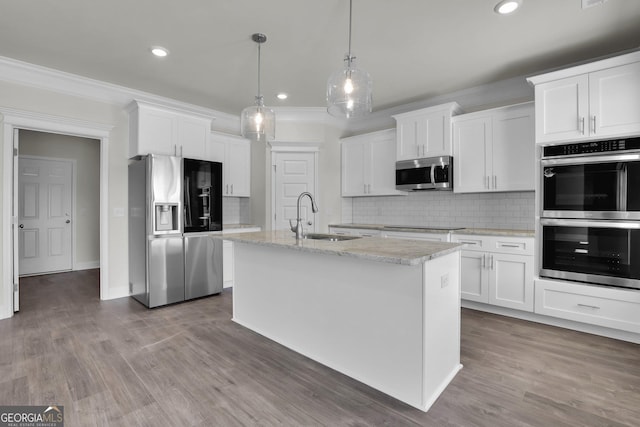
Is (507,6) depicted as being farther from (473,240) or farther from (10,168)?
(10,168)

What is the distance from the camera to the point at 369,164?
197 inches

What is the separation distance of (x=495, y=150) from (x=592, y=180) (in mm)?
1040

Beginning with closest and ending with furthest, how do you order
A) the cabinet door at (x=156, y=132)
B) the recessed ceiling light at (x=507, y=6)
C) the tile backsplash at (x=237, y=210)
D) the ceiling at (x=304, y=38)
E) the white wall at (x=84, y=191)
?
the recessed ceiling light at (x=507, y=6), the ceiling at (x=304, y=38), the cabinet door at (x=156, y=132), the tile backsplash at (x=237, y=210), the white wall at (x=84, y=191)

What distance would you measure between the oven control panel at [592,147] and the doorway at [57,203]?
7217 millimetres

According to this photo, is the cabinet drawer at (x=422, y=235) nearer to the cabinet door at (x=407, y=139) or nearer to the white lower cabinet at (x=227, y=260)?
the cabinet door at (x=407, y=139)

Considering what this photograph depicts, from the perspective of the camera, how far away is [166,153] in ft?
13.5

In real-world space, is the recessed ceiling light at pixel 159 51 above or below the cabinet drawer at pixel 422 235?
above

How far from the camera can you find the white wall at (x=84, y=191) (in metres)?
5.86

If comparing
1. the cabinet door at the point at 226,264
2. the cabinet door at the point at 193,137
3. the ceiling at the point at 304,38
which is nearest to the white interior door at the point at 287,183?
the cabinet door at the point at 226,264

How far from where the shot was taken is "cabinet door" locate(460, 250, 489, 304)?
357 cm

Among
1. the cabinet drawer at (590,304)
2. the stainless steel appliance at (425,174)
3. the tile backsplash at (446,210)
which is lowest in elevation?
the cabinet drawer at (590,304)

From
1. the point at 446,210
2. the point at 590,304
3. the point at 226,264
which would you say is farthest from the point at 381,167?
the point at 590,304

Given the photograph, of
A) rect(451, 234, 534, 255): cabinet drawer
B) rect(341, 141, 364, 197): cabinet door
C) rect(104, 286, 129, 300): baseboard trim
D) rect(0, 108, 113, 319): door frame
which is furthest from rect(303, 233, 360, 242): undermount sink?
rect(0, 108, 113, 319): door frame

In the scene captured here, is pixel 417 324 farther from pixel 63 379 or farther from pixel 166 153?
pixel 166 153
